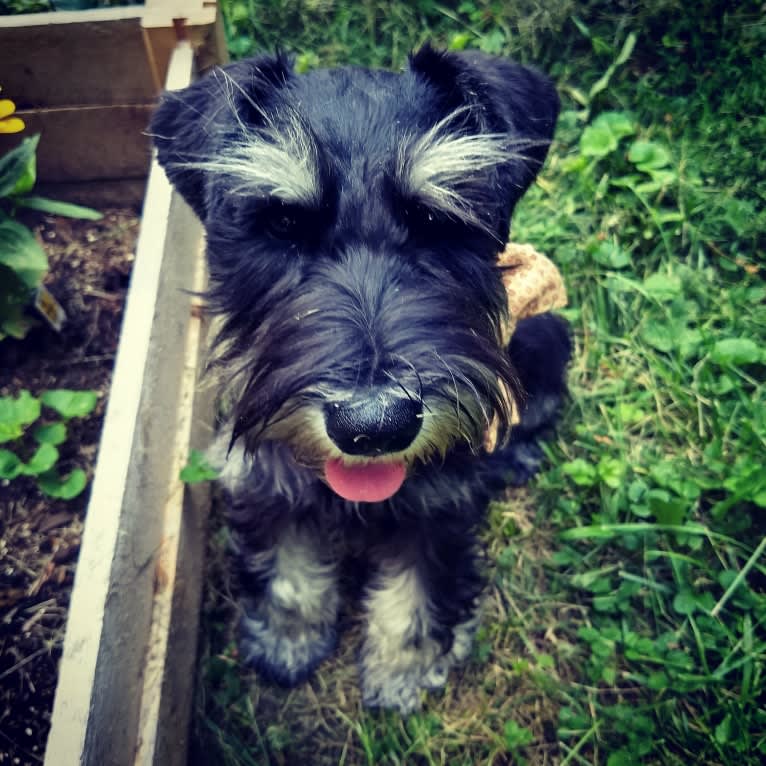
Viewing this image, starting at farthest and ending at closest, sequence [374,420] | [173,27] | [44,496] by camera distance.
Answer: [173,27] < [44,496] < [374,420]

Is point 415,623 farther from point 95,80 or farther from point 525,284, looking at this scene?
point 95,80

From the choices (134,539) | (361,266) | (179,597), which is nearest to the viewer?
(361,266)

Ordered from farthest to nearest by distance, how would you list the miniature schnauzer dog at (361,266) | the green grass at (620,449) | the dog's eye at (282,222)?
the green grass at (620,449), the dog's eye at (282,222), the miniature schnauzer dog at (361,266)

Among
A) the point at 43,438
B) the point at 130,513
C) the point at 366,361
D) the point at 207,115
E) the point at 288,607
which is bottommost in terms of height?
the point at 288,607

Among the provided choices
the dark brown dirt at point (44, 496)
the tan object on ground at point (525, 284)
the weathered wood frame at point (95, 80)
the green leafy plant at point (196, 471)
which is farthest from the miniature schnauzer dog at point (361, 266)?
the weathered wood frame at point (95, 80)

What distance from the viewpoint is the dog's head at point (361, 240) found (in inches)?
60.2

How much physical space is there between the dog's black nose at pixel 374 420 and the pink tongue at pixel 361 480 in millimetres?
247

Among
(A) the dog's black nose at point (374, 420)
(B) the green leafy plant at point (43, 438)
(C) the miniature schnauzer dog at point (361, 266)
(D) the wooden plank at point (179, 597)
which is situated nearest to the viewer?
(A) the dog's black nose at point (374, 420)

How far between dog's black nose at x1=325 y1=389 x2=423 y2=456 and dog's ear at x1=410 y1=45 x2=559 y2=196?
0.74 m

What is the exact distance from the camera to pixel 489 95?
1.78 m

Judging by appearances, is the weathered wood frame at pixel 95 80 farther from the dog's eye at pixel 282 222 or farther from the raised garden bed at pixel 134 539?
the dog's eye at pixel 282 222

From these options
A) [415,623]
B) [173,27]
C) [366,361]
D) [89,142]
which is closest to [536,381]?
[415,623]

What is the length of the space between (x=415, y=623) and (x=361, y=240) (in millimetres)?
1313

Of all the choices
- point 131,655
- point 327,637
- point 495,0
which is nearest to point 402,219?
point 131,655
